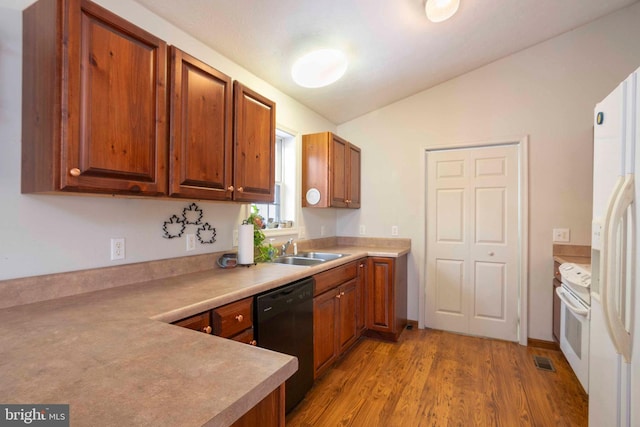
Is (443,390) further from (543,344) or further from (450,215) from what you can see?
(450,215)

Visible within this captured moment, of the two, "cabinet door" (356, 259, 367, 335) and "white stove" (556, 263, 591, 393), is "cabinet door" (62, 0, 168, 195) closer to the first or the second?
"cabinet door" (356, 259, 367, 335)

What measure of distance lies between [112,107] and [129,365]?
103cm

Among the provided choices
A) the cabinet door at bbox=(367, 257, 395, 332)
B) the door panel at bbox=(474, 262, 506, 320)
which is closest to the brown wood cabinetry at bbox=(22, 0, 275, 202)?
the cabinet door at bbox=(367, 257, 395, 332)

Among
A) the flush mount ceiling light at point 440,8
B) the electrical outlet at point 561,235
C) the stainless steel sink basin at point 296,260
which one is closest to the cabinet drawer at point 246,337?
the stainless steel sink basin at point 296,260

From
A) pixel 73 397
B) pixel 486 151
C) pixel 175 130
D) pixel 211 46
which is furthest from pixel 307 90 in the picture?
pixel 73 397

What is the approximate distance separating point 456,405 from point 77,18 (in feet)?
9.34

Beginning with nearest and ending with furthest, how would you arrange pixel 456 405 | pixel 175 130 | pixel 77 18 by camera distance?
pixel 77 18 < pixel 175 130 < pixel 456 405

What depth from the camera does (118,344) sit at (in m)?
0.91

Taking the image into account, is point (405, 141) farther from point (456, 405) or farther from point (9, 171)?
point (9, 171)

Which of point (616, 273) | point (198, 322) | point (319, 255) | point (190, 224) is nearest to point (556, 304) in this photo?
point (616, 273)

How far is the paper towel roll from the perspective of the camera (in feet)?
7.00

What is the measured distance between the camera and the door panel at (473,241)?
10.2ft

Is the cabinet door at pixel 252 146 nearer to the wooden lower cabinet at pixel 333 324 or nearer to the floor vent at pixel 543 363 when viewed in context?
the wooden lower cabinet at pixel 333 324

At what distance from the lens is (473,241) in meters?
3.26
